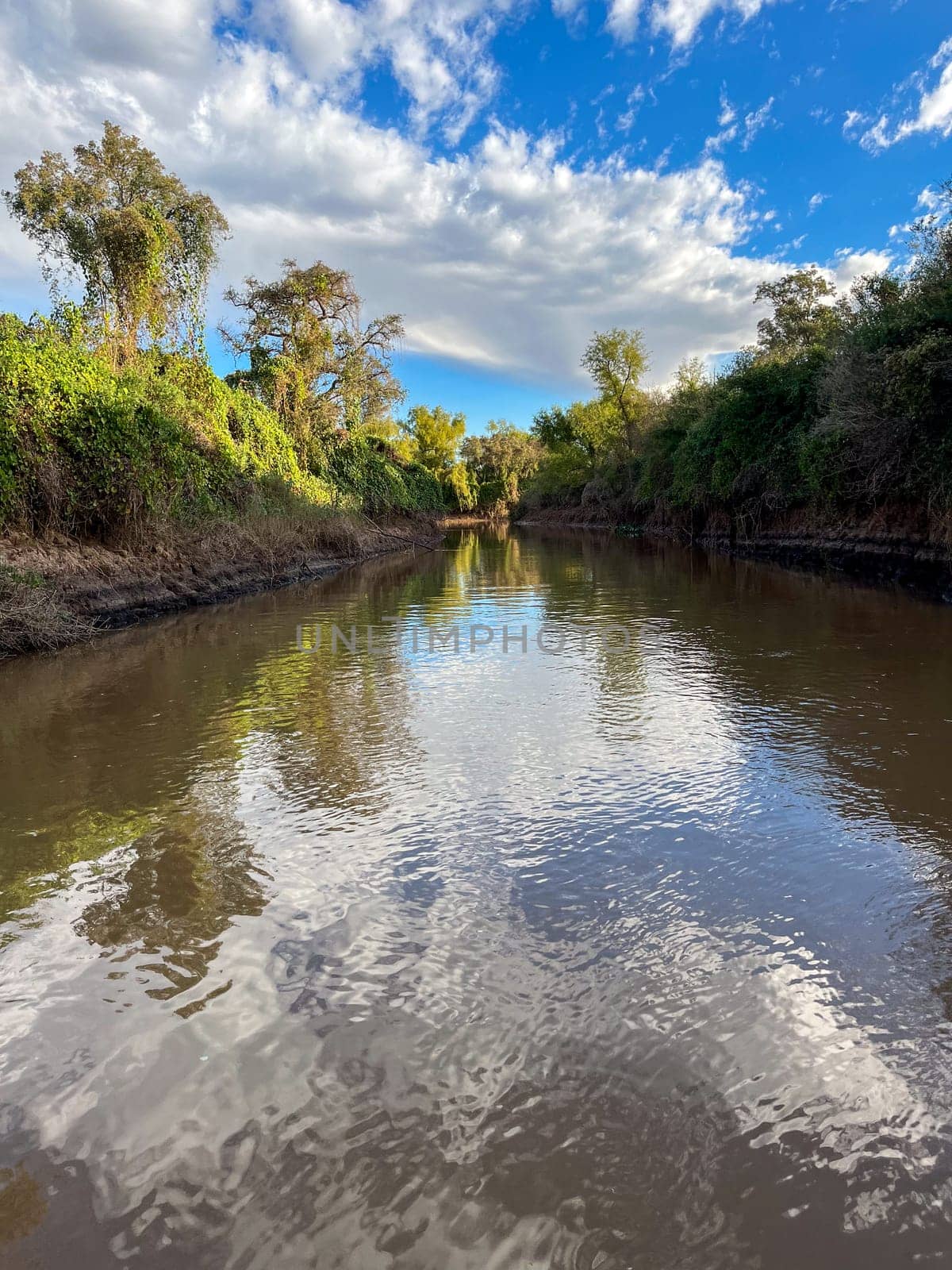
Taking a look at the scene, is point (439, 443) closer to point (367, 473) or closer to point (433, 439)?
point (433, 439)

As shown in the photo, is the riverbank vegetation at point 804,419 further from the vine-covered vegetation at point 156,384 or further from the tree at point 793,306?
the vine-covered vegetation at point 156,384

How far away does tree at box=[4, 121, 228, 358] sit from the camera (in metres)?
19.1

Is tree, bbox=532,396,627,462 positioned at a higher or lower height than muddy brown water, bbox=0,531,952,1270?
higher

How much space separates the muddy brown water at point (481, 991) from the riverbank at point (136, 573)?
4.08 metres

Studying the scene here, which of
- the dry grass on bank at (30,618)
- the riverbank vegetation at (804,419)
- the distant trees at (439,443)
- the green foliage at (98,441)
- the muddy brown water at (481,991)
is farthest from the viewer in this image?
the distant trees at (439,443)

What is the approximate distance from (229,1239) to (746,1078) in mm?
1577

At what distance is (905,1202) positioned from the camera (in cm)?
192

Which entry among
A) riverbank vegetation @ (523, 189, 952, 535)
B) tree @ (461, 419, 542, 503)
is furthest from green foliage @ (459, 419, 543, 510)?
riverbank vegetation @ (523, 189, 952, 535)

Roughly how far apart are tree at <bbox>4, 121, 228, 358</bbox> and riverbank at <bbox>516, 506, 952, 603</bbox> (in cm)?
1886

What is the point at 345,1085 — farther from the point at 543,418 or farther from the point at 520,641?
the point at 543,418

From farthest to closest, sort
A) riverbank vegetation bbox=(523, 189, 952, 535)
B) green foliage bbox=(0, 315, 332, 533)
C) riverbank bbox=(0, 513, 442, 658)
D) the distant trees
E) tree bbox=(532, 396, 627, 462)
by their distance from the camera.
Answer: the distant trees → tree bbox=(532, 396, 627, 462) → riverbank vegetation bbox=(523, 189, 952, 535) → green foliage bbox=(0, 315, 332, 533) → riverbank bbox=(0, 513, 442, 658)

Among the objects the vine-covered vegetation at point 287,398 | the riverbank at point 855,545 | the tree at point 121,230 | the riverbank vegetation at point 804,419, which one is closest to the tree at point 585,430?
the riverbank vegetation at point 804,419

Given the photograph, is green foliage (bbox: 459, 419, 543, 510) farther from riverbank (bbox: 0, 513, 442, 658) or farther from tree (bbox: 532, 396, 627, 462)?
riverbank (bbox: 0, 513, 442, 658)

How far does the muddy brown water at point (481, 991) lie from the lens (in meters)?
1.93
